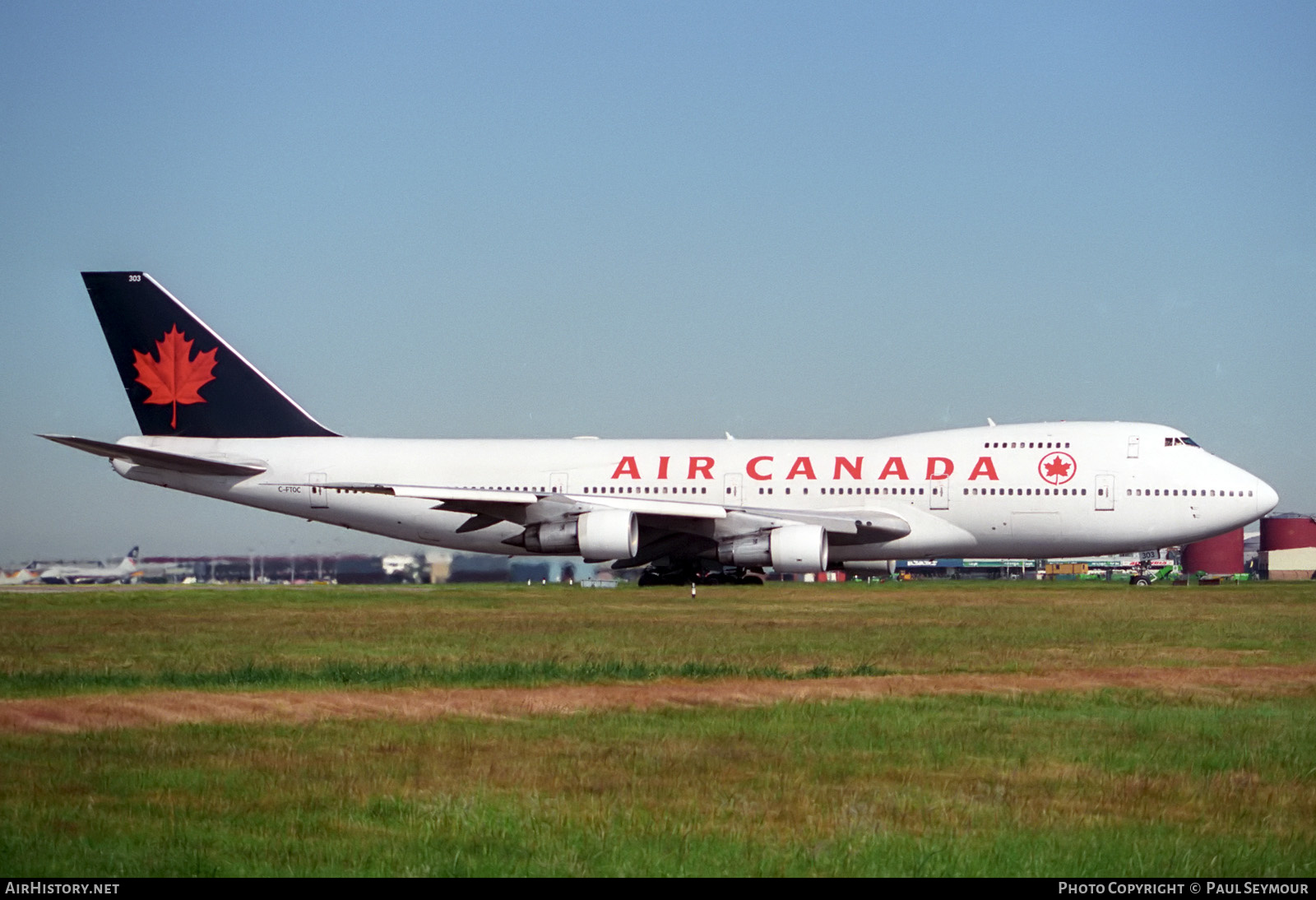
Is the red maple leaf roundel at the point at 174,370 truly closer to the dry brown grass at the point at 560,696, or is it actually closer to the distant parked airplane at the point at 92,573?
the distant parked airplane at the point at 92,573

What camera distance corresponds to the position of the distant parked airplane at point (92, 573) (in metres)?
58.0

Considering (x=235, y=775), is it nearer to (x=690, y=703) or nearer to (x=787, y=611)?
(x=690, y=703)

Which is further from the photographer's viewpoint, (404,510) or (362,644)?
(404,510)

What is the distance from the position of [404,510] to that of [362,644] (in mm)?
22698

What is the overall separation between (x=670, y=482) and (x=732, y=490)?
5.95 ft

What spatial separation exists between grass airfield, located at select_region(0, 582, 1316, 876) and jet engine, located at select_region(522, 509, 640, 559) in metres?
14.8

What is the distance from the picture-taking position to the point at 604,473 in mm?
42469

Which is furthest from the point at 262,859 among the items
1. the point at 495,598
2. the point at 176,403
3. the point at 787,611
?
the point at 176,403

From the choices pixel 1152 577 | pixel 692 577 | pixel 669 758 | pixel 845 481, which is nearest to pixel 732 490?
pixel 692 577

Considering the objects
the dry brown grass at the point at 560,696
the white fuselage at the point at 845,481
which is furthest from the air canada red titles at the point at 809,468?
the dry brown grass at the point at 560,696

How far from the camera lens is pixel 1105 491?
39656 mm

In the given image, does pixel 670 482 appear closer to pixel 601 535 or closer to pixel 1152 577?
pixel 601 535

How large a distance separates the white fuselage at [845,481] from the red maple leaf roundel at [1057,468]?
3 cm

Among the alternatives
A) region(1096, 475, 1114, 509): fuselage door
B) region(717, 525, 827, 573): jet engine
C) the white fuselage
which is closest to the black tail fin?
the white fuselage
